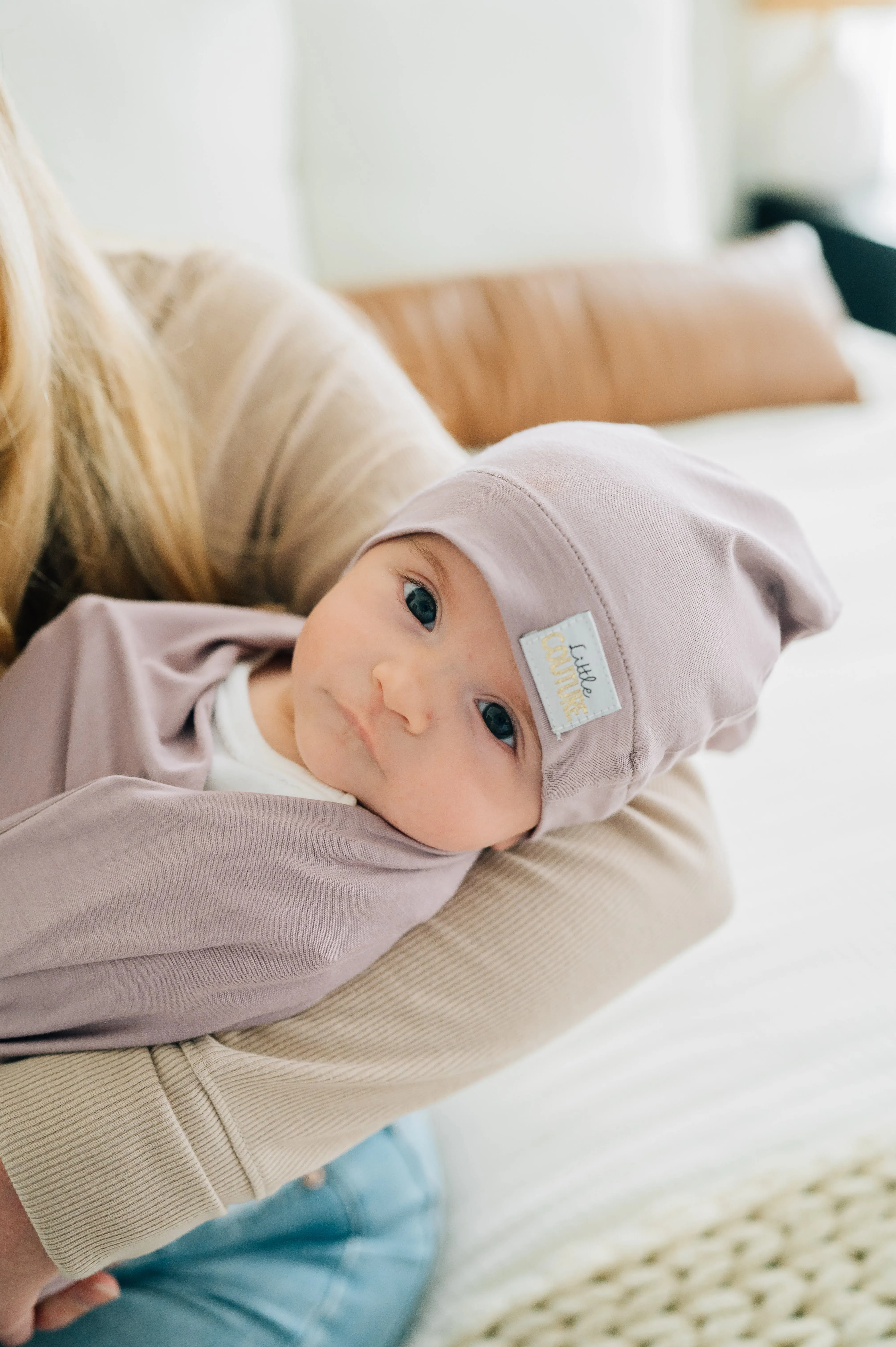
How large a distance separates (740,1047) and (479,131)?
5.13 feet

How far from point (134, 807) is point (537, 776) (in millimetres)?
277

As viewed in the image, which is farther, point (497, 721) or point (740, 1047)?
point (740, 1047)

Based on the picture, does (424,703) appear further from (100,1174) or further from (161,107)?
(161,107)

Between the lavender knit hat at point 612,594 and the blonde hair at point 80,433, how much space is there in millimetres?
272

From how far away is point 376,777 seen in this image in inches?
28.1

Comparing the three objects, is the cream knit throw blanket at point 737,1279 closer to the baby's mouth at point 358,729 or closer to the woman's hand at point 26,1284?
the woman's hand at point 26,1284

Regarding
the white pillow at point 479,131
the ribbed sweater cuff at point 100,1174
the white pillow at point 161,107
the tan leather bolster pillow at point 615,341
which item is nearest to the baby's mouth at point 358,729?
the ribbed sweater cuff at point 100,1174

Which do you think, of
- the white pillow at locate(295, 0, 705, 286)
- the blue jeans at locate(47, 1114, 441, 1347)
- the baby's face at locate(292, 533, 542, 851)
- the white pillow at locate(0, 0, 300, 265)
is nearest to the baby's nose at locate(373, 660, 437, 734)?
the baby's face at locate(292, 533, 542, 851)

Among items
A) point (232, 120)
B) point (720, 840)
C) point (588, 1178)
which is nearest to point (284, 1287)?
point (588, 1178)

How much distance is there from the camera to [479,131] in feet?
5.66

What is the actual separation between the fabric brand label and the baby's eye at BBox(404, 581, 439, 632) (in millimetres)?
89

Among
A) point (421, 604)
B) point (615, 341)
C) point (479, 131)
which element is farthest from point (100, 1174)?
point (479, 131)

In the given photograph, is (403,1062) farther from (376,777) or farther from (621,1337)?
(621,1337)

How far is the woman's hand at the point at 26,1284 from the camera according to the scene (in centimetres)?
59
